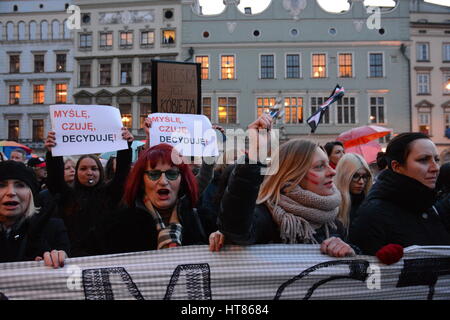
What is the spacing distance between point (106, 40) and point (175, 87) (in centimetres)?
2937

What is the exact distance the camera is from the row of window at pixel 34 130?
1289 inches

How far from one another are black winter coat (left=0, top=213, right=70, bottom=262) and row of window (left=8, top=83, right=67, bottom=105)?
106 feet

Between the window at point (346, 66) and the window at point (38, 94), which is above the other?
the window at point (346, 66)

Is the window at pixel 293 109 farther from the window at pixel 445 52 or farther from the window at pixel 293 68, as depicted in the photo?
the window at pixel 445 52

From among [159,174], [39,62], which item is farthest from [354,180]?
[39,62]

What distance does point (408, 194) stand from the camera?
8.42 feet

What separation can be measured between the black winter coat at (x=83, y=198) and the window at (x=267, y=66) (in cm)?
2651

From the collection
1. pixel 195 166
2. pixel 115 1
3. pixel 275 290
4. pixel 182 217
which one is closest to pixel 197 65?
pixel 195 166

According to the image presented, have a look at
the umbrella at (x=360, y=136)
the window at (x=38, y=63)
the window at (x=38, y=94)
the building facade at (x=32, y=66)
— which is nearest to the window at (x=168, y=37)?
the building facade at (x=32, y=66)

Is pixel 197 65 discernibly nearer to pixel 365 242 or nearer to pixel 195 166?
pixel 195 166

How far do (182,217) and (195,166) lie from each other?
3330mm

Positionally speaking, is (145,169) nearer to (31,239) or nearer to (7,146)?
(31,239)

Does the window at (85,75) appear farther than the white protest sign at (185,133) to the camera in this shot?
Yes

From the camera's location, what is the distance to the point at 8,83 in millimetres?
33719
